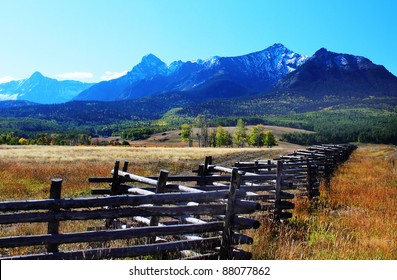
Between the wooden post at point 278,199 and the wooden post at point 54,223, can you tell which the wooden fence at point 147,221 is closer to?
the wooden post at point 54,223

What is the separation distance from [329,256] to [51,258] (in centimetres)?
525

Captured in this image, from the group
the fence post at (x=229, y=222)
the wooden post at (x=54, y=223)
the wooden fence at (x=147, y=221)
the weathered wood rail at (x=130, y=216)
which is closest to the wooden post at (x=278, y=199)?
the wooden fence at (x=147, y=221)

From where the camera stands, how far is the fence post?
6.93m

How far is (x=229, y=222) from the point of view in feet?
23.0

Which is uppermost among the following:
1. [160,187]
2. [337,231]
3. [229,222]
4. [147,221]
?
[160,187]

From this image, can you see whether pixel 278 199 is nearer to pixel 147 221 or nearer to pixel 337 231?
pixel 337 231

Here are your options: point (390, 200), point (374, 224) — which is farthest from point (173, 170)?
point (374, 224)

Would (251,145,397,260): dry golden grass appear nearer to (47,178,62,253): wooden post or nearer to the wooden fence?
the wooden fence

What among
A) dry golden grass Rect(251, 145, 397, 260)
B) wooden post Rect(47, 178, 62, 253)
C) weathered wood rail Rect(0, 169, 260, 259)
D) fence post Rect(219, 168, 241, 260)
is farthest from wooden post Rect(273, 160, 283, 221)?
wooden post Rect(47, 178, 62, 253)

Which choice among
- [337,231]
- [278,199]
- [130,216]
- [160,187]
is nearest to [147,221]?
[160,187]

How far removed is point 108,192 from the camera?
415 inches

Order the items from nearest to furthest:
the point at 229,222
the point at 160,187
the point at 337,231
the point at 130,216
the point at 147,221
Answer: the point at 130,216
the point at 229,222
the point at 160,187
the point at 147,221
the point at 337,231

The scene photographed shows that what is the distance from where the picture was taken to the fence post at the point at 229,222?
693cm
